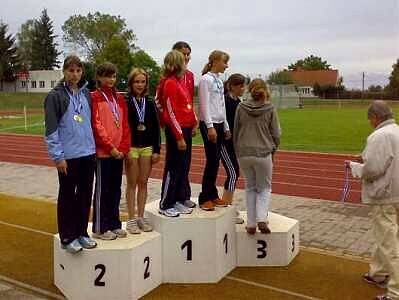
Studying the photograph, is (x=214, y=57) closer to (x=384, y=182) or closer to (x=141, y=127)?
(x=141, y=127)

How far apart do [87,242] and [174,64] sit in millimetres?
1784

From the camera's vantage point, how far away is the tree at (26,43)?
77.8m

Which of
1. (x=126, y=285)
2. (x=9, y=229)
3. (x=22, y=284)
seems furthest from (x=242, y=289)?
(x=9, y=229)

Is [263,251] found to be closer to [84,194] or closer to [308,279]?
[308,279]

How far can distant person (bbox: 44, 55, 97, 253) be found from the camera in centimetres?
445

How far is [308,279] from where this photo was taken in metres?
5.22

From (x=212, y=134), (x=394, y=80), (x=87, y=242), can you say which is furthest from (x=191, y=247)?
(x=394, y=80)

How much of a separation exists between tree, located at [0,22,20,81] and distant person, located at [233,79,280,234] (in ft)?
227

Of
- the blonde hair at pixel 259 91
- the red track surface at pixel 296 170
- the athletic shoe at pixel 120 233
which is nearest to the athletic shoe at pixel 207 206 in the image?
the athletic shoe at pixel 120 233

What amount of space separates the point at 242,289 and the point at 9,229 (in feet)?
11.6

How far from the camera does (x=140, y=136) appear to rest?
5062mm

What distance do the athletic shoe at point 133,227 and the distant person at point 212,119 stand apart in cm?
72

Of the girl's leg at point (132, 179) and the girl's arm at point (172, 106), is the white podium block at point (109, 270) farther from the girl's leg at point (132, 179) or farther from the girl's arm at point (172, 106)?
the girl's arm at point (172, 106)

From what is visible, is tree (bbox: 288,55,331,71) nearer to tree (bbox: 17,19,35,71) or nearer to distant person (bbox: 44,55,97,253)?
tree (bbox: 17,19,35,71)
